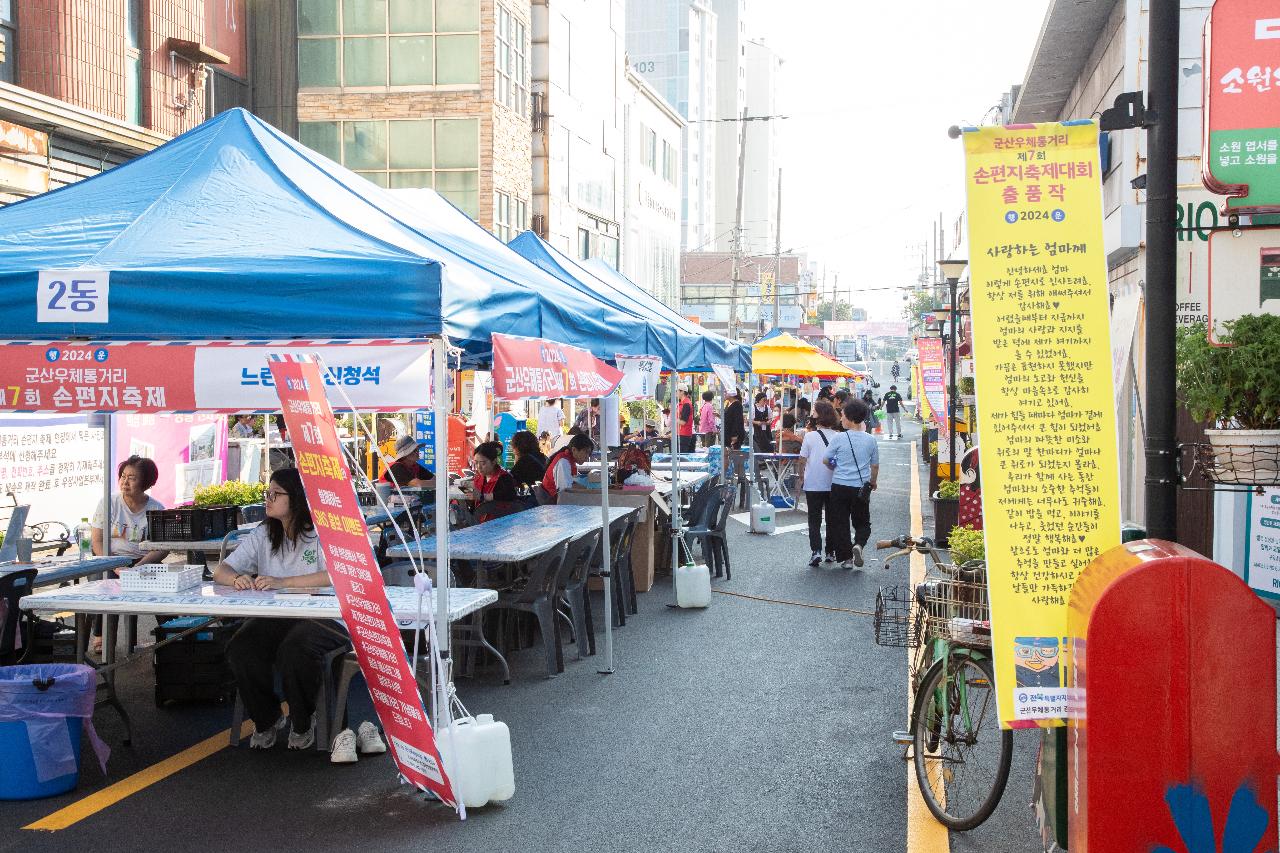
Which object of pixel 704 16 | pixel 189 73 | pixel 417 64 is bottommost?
pixel 189 73

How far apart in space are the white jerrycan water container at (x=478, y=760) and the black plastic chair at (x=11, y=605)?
3194 mm

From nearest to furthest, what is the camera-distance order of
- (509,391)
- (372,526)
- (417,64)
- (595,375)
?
(509,391) < (595,375) < (372,526) < (417,64)

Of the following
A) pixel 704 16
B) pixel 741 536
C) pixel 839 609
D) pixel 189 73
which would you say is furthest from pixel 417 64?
pixel 704 16

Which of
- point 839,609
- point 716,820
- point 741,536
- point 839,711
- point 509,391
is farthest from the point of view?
point 741,536

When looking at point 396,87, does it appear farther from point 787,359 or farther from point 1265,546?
point 1265,546

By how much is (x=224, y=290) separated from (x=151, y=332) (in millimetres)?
429

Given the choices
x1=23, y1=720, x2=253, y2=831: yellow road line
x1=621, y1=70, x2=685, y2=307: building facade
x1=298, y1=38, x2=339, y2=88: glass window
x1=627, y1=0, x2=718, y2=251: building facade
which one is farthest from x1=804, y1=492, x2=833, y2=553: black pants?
x1=627, y1=0, x2=718, y2=251: building facade

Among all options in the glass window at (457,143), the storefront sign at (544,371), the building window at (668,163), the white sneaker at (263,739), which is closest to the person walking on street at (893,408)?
the building window at (668,163)

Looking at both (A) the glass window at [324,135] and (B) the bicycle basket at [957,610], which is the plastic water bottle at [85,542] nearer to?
(B) the bicycle basket at [957,610]

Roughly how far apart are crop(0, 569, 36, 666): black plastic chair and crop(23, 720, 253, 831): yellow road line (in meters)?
1.41

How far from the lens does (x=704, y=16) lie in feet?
360

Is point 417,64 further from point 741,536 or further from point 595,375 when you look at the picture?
point 595,375

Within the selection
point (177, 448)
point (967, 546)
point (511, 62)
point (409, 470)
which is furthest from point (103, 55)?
point (967, 546)

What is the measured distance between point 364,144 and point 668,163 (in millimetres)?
27715
